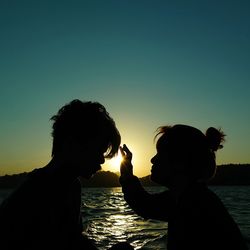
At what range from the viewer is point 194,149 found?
4.30 meters

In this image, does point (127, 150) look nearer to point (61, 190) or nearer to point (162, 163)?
point (162, 163)

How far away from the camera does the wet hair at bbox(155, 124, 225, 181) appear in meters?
4.30

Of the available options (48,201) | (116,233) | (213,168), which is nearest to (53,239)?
(48,201)

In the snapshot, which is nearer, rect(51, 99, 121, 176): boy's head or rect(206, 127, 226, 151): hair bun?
rect(51, 99, 121, 176): boy's head

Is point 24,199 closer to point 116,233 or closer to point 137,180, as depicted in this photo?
point 137,180

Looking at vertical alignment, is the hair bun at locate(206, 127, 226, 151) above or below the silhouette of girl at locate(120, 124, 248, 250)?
above

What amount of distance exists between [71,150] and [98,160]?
0.99 feet

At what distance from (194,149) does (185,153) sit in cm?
11

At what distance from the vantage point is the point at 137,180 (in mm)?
5301

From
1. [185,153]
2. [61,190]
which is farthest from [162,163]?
[61,190]

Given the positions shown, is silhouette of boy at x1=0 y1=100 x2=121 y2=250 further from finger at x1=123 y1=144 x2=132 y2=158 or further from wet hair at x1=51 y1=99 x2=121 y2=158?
finger at x1=123 y1=144 x2=132 y2=158

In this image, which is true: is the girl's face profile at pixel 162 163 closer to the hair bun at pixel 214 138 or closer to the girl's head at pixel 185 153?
the girl's head at pixel 185 153

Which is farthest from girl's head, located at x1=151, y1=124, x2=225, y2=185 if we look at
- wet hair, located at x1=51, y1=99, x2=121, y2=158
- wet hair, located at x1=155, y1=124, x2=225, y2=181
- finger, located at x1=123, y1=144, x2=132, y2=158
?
wet hair, located at x1=51, y1=99, x2=121, y2=158

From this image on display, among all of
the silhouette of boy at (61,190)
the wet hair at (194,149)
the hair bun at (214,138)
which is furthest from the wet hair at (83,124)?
the hair bun at (214,138)
